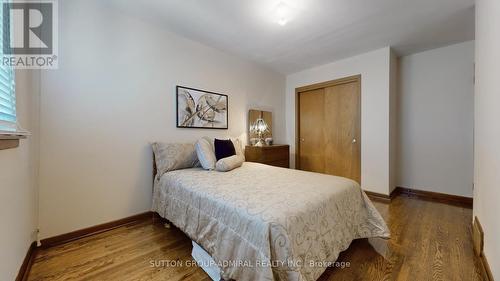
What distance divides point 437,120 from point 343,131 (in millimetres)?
1313

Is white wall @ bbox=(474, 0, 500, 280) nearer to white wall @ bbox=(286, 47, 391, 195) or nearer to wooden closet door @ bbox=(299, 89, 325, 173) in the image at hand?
white wall @ bbox=(286, 47, 391, 195)

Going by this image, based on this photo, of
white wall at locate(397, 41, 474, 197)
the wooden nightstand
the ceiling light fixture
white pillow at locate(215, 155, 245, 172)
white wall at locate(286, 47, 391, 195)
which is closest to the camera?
the ceiling light fixture

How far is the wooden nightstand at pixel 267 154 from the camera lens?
10.4 feet

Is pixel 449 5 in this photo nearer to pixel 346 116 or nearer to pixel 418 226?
pixel 346 116

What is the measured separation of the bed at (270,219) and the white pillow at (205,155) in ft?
0.74

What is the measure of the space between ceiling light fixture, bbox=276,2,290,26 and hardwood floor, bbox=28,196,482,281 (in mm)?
2371

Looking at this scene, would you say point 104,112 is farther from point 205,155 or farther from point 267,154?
point 267,154

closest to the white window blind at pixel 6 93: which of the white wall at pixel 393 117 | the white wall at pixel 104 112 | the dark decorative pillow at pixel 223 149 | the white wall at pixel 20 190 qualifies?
the white wall at pixel 20 190

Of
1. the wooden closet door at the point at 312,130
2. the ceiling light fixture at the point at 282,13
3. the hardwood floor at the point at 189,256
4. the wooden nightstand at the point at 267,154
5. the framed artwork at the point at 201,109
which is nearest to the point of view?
the hardwood floor at the point at 189,256

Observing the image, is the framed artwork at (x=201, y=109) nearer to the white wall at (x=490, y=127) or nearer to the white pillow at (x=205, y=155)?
the white pillow at (x=205, y=155)

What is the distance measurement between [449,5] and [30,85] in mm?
3954

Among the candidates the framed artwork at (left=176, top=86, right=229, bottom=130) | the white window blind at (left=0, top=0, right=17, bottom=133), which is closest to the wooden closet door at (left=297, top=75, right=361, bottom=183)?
the framed artwork at (left=176, top=86, right=229, bottom=130)

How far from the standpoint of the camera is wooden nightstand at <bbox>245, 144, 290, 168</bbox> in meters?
3.17

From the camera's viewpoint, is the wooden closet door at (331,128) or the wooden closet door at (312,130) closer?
the wooden closet door at (331,128)
